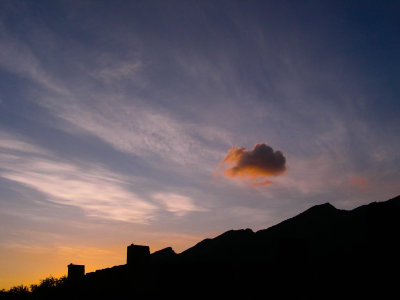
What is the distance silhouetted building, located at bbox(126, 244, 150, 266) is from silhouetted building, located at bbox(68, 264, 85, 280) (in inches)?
205

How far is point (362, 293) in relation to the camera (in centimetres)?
595

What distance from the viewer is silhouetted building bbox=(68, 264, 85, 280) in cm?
1390

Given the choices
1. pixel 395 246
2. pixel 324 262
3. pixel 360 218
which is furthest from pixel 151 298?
pixel 360 218

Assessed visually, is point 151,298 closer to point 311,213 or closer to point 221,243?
point 221,243

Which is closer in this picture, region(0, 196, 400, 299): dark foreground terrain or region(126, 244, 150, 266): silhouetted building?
region(0, 196, 400, 299): dark foreground terrain

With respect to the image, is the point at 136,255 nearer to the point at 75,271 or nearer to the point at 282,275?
the point at 75,271

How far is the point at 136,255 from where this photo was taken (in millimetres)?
10078

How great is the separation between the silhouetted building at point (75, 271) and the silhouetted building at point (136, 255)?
5.20 m

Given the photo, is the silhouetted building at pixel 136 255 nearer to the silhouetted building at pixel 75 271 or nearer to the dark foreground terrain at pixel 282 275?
the dark foreground terrain at pixel 282 275

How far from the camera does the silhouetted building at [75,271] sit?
13.9 metres

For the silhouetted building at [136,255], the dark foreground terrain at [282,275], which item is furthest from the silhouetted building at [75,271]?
the silhouetted building at [136,255]

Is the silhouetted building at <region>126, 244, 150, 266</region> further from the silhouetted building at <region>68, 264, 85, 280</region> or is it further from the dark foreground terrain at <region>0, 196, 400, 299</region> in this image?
the silhouetted building at <region>68, 264, 85, 280</region>

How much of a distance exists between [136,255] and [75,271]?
18.1 feet

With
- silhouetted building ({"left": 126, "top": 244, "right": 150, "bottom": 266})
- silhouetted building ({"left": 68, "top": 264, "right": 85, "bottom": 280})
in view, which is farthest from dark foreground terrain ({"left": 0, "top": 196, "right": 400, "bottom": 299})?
silhouetted building ({"left": 68, "top": 264, "right": 85, "bottom": 280})
